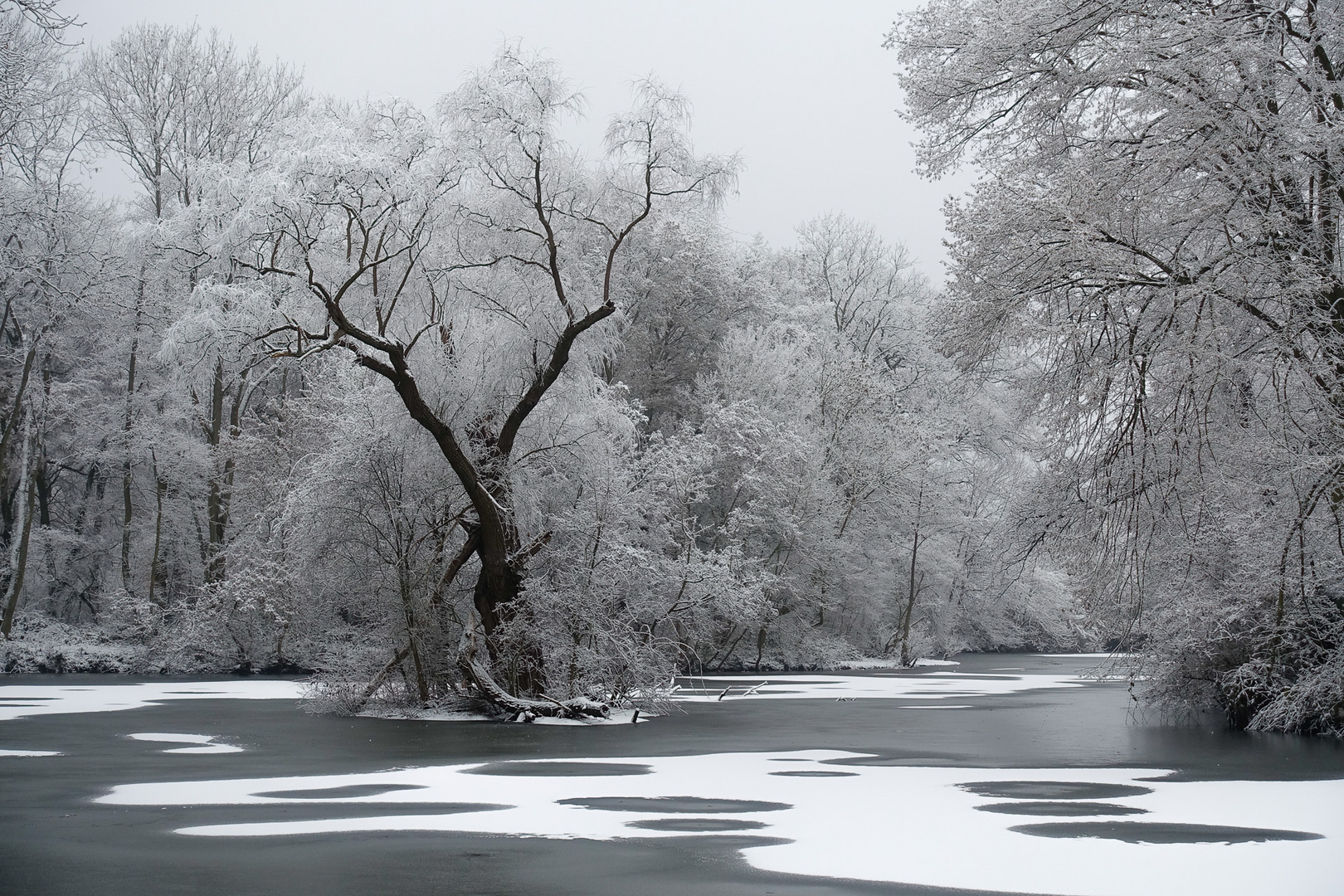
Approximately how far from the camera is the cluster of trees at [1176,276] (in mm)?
12219

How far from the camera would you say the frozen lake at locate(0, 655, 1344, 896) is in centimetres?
692

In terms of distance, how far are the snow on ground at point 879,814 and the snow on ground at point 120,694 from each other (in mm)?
9471

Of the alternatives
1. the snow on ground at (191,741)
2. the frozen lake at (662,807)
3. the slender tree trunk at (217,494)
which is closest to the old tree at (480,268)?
the frozen lake at (662,807)

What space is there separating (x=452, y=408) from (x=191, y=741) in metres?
6.44

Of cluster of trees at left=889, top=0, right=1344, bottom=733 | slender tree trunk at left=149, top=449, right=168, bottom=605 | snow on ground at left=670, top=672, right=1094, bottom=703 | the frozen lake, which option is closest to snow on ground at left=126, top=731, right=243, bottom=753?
the frozen lake

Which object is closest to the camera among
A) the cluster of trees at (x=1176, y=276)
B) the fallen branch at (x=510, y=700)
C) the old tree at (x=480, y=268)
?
the cluster of trees at (x=1176, y=276)

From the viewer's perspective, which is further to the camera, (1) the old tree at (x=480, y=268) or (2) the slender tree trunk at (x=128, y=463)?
(2) the slender tree trunk at (x=128, y=463)

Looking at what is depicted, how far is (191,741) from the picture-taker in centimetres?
1452

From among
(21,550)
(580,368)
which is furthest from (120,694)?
(21,550)

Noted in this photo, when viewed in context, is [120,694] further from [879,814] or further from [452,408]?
[879,814]

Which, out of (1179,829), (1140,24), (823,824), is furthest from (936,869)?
(1140,24)

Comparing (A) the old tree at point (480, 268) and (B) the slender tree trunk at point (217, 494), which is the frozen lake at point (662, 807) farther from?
(B) the slender tree trunk at point (217, 494)

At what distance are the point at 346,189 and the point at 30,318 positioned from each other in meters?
18.7

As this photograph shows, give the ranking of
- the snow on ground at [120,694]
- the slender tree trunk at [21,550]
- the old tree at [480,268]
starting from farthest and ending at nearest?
the slender tree trunk at [21,550], the snow on ground at [120,694], the old tree at [480,268]
